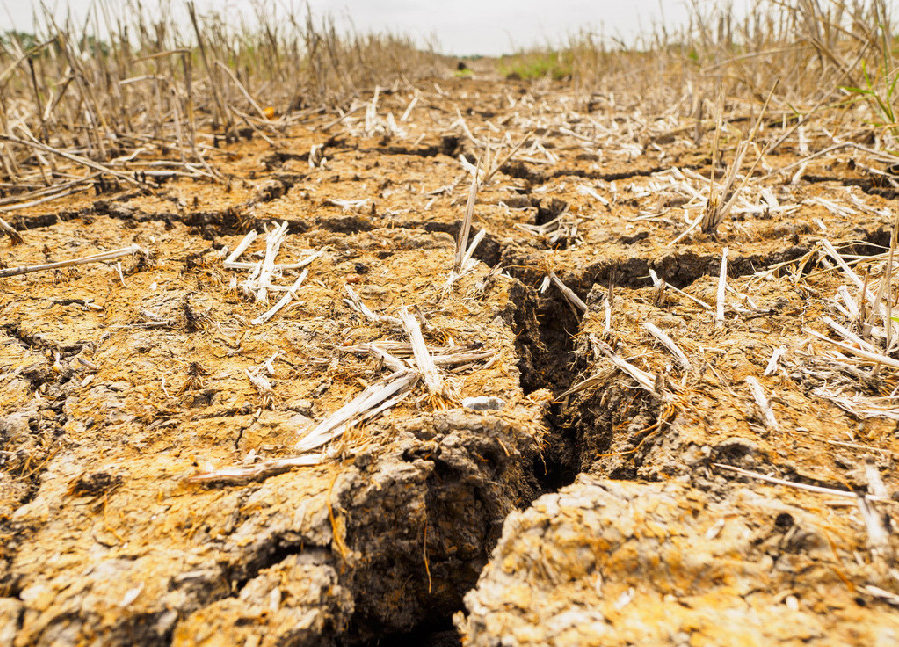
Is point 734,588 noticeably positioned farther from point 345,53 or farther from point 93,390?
point 345,53

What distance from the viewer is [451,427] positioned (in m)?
1.32

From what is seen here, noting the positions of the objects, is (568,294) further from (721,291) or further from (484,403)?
(484,403)

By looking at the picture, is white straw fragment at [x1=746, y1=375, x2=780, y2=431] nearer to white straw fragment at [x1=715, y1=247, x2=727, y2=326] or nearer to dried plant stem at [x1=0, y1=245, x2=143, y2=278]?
white straw fragment at [x1=715, y1=247, x2=727, y2=326]

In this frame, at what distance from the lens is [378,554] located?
1210mm

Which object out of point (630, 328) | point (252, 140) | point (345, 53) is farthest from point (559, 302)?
point (345, 53)

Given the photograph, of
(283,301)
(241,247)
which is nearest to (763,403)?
(283,301)

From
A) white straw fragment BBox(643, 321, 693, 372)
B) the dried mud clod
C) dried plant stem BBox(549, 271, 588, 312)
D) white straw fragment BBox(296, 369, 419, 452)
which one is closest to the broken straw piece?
white straw fragment BBox(296, 369, 419, 452)

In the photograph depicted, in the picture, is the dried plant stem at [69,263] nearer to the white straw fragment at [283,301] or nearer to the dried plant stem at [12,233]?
the dried plant stem at [12,233]

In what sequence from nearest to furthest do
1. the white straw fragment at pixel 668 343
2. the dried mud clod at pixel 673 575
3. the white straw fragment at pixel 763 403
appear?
the dried mud clod at pixel 673 575 → the white straw fragment at pixel 763 403 → the white straw fragment at pixel 668 343

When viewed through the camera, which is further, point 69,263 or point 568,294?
point 568,294

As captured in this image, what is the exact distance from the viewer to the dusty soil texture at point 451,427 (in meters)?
0.94

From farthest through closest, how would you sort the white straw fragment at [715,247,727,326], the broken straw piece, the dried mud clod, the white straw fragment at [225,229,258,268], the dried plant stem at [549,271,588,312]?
the white straw fragment at [225,229,258,268] → the dried plant stem at [549,271,588,312] → the white straw fragment at [715,247,727,326] → the broken straw piece → the dried mud clod

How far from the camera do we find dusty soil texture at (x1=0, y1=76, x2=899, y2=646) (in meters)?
0.94

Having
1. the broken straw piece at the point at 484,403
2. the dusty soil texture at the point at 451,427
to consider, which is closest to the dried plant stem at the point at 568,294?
the dusty soil texture at the point at 451,427
